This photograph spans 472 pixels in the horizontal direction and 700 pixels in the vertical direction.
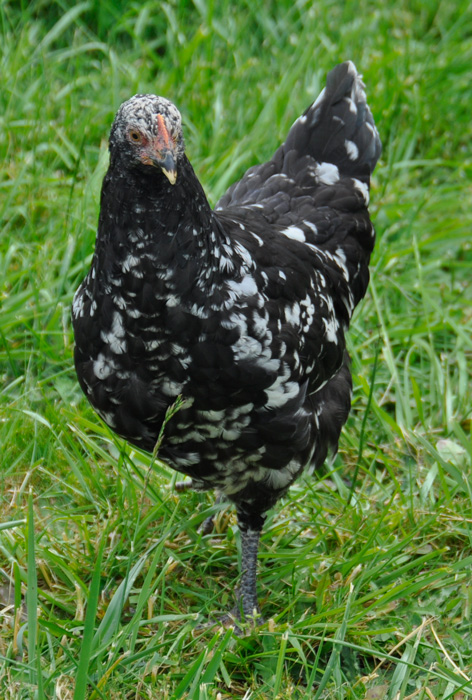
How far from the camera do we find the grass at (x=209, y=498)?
9.70 ft

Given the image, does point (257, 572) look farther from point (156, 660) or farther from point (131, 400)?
point (131, 400)

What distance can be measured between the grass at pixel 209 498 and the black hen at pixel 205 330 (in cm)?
32

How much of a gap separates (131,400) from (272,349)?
0.47 metres

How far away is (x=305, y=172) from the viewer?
12.7 feet

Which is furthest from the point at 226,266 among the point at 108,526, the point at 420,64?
the point at 420,64

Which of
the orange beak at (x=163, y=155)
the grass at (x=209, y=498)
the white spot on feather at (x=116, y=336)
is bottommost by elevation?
the grass at (x=209, y=498)

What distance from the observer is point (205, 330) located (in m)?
2.69

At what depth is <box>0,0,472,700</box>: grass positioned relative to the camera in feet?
9.70

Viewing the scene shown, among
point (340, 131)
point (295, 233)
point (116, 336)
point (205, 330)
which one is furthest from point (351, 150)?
point (116, 336)

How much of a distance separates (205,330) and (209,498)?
1.26 metres

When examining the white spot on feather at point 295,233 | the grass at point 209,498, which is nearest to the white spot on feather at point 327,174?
the white spot on feather at point 295,233

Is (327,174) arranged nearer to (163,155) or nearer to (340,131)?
(340,131)

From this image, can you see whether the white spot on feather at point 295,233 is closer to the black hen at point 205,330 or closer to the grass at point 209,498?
the black hen at point 205,330

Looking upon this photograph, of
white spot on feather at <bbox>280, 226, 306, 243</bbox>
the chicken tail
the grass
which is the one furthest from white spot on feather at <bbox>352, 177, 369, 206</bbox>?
the grass
